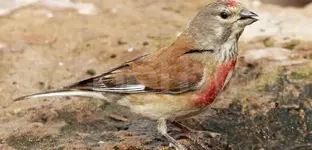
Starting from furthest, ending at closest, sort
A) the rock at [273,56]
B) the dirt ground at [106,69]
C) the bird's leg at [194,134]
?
the rock at [273,56], the dirt ground at [106,69], the bird's leg at [194,134]

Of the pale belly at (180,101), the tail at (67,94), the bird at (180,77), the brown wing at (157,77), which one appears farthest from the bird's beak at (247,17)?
the tail at (67,94)

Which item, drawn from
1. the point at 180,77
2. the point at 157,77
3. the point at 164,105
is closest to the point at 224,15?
the point at 180,77

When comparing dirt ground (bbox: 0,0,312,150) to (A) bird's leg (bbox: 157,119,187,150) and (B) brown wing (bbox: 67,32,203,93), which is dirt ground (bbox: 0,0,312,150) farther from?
(B) brown wing (bbox: 67,32,203,93)

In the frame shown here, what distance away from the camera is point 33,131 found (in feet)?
16.9

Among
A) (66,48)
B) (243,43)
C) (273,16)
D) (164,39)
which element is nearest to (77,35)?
(66,48)

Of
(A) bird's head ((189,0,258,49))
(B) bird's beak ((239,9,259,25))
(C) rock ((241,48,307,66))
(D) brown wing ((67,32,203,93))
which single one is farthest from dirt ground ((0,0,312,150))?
(B) bird's beak ((239,9,259,25))

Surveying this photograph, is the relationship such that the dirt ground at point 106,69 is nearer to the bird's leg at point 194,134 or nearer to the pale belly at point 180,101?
the bird's leg at point 194,134

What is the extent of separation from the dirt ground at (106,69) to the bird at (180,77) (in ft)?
0.75

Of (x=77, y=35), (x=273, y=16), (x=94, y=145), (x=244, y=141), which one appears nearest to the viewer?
(x=94, y=145)

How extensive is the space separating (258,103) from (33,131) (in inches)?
66.5

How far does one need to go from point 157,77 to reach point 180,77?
0.16 metres

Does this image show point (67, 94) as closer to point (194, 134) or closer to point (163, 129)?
point (163, 129)

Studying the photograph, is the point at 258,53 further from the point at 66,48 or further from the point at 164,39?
the point at 66,48

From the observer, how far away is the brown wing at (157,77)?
17.2ft
